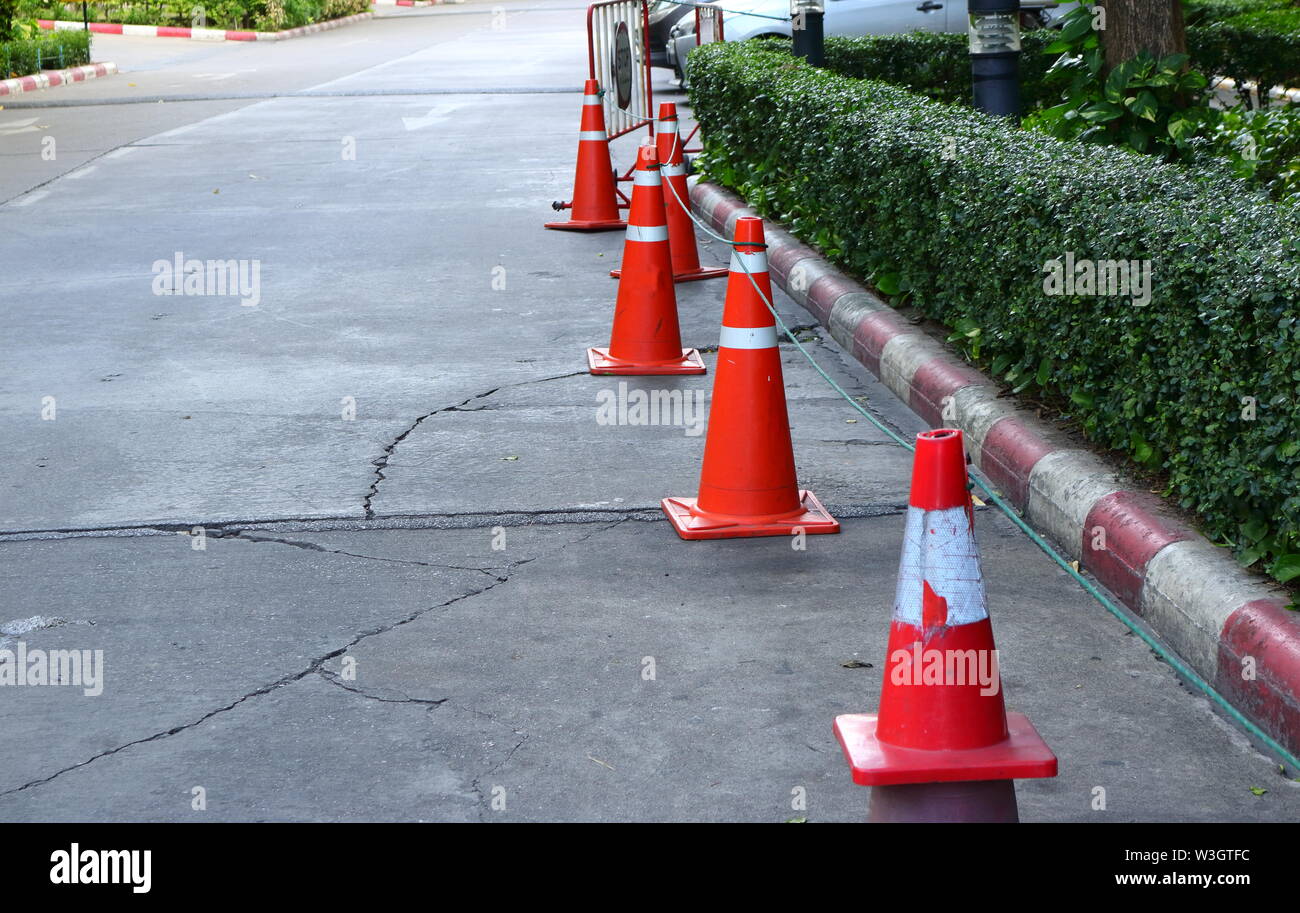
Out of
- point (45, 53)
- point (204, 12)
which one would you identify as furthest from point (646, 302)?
point (204, 12)

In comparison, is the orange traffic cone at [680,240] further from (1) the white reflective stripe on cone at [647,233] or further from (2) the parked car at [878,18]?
(2) the parked car at [878,18]

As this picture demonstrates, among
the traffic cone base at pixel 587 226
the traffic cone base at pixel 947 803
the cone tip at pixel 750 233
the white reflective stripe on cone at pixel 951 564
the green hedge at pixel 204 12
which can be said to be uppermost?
the green hedge at pixel 204 12

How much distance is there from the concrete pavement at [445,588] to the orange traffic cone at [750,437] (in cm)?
12

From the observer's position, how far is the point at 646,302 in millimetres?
7234

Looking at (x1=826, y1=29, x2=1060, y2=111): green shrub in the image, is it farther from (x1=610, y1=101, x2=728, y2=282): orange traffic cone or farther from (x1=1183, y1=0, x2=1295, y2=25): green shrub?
(x1=610, y1=101, x2=728, y2=282): orange traffic cone

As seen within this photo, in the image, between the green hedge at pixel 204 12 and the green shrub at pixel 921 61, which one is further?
the green hedge at pixel 204 12

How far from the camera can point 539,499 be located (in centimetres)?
557

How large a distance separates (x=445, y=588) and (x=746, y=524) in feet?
3.46

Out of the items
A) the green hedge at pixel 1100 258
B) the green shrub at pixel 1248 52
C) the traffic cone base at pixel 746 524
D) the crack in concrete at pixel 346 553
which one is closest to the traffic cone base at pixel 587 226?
the green hedge at pixel 1100 258

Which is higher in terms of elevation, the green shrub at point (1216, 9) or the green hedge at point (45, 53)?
the green hedge at point (45, 53)

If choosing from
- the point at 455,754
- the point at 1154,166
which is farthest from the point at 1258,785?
the point at 1154,166

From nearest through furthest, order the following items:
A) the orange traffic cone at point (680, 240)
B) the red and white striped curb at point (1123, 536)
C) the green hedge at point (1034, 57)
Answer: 1. the red and white striped curb at point (1123, 536)
2. the orange traffic cone at point (680, 240)
3. the green hedge at point (1034, 57)

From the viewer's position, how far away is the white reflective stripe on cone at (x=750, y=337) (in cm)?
524

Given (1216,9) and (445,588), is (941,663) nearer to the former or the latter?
(445,588)
